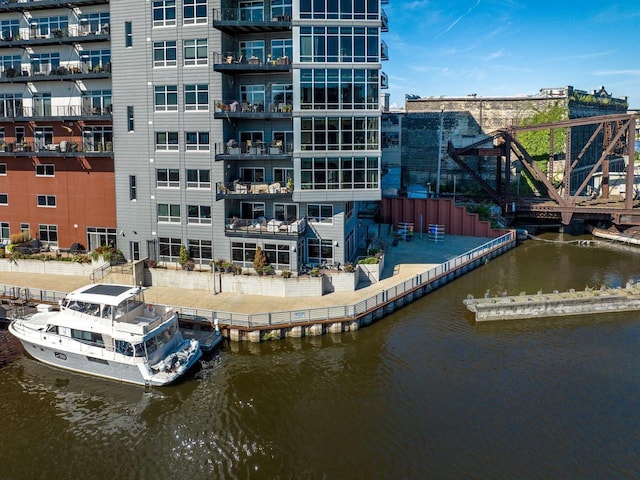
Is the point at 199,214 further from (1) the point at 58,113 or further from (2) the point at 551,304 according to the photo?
(2) the point at 551,304

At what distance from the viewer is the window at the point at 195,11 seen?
34.8 meters

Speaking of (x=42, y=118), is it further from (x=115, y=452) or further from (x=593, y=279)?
(x=593, y=279)

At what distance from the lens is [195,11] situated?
115ft

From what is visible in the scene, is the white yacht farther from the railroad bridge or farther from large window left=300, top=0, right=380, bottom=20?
the railroad bridge

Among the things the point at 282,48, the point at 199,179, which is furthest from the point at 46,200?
the point at 282,48

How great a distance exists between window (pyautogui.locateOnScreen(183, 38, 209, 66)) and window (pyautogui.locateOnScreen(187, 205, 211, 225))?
369 inches

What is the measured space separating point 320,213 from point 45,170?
21.6m

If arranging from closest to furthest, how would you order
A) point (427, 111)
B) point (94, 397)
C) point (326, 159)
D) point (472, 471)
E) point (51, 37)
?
point (472, 471) → point (94, 397) → point (326, 159) → point (51, 37) → point (427, 111)

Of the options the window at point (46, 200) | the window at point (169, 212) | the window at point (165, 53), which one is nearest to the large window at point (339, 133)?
the window at point (165, 53)

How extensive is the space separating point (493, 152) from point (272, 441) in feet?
149

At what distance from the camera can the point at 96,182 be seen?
39.7 meters

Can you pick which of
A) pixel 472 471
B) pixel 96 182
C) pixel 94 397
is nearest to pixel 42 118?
pixel 96 182

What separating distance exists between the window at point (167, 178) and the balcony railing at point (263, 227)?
14.8 feet

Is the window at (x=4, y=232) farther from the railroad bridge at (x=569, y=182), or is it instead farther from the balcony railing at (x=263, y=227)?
the railroad bridge at (x=569, y=182)
